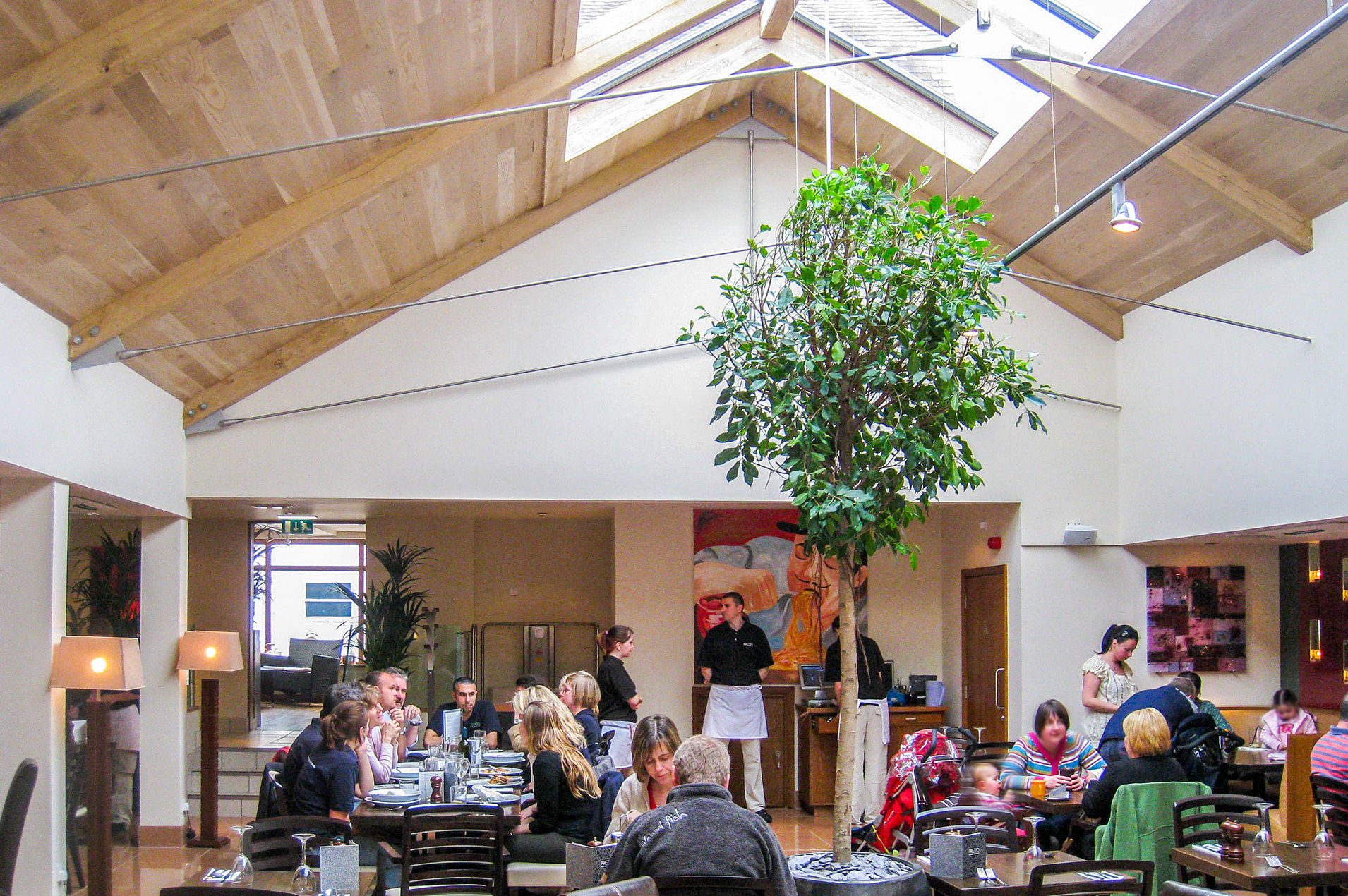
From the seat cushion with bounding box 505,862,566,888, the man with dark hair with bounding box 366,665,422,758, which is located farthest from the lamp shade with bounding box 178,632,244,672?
the seat cushion with bounding box 505,862,566,888

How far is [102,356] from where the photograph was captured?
6.91m

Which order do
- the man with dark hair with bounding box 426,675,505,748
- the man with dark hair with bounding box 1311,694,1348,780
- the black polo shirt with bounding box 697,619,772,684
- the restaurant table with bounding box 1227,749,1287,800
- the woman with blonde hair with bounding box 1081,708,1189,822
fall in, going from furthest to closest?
the black polo shirt with bounding box 697,619,772,684
the man with dark hair with bounding box 426,675,505,748
the restaurant table with bounding box 1227,749,1287,800
the man with dark hair with bounding box 1311,694,1348,780
the woman with blonde hair with bounding box 1081,708,1189,822

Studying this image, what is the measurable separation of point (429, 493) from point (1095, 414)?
526 centimetres

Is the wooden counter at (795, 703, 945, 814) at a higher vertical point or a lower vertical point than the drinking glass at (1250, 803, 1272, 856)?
lower

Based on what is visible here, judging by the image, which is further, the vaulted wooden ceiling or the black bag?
the black bag

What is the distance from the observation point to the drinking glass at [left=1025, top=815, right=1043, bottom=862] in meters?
5.37

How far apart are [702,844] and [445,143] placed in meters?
4.67

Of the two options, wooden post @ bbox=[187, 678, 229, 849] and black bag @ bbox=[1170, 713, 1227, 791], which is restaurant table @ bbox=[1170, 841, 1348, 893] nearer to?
black bag @ bbox=[1170, 713, 1227, 791]

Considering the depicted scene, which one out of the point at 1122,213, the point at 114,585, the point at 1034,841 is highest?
the point at 1122,213

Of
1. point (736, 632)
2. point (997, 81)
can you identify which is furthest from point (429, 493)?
point (997, 81)

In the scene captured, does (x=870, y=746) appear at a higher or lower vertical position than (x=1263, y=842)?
lower

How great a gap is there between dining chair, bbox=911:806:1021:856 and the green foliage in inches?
62.5

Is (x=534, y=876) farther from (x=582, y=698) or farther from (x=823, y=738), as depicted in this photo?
(x=823, y=738)

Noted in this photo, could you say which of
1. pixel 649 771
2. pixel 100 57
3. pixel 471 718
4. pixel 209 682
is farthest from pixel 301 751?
pixel 100 57
